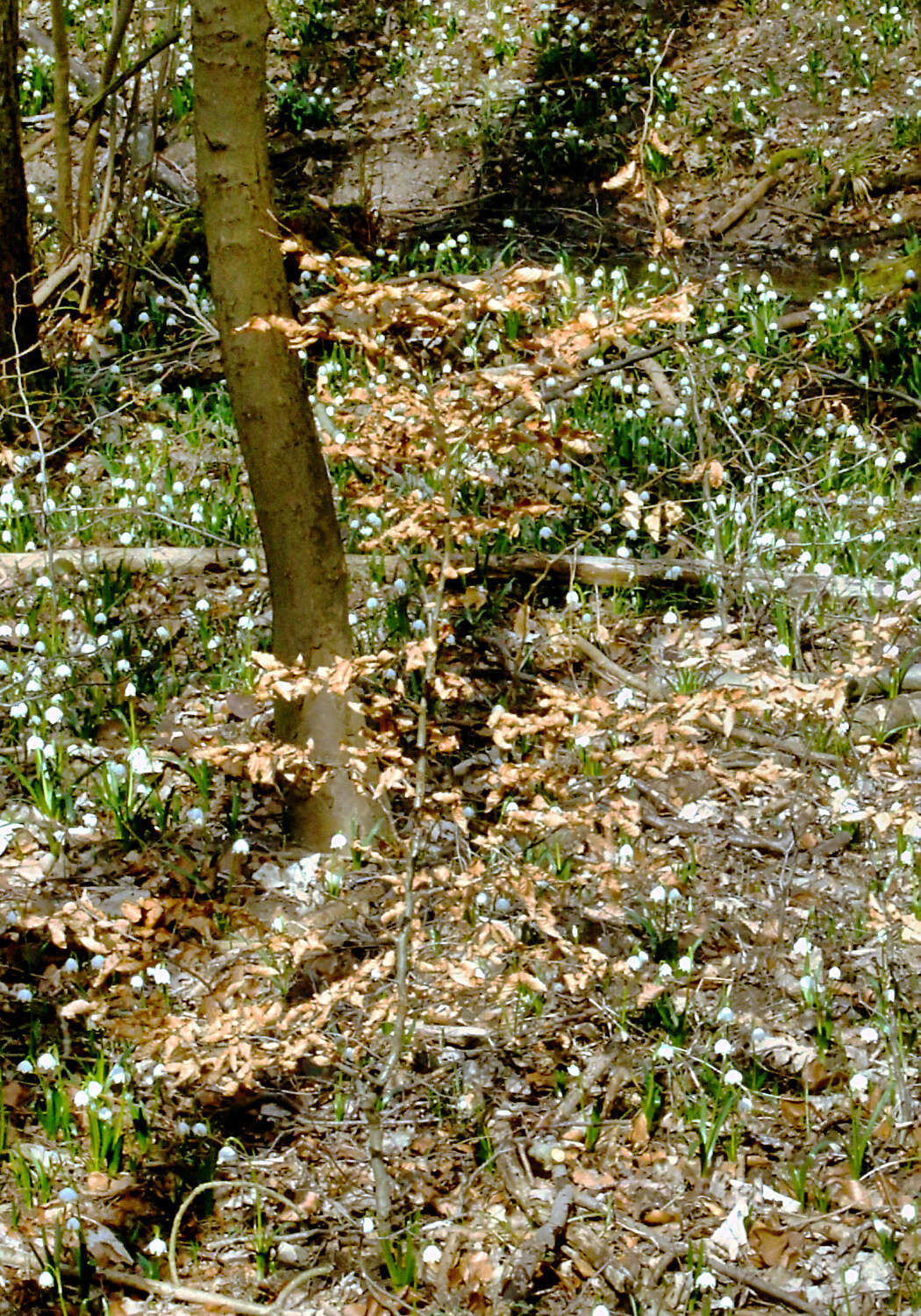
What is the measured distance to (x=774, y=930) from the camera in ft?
11.1

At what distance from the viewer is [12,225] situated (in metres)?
5.89

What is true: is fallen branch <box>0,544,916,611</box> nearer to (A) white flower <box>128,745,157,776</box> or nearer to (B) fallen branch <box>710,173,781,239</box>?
(A) white flower <box>128,745,157,776</box>

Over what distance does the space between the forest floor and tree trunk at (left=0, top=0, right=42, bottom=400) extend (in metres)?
0.33

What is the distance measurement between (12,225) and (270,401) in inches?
129

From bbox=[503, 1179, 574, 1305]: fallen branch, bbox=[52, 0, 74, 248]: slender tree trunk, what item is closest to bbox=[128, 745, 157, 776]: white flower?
bbox=[503, 1179, 574, 1305]: fallen branch

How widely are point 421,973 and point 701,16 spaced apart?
9.33 meters

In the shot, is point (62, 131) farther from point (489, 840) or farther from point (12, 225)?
point (489, 840)

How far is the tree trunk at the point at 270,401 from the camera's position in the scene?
309cm

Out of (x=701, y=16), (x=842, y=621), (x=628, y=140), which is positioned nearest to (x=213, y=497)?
(x=842, y=621)

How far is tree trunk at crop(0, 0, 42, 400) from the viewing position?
5688 millimetres

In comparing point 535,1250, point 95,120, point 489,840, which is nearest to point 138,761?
point 489,840

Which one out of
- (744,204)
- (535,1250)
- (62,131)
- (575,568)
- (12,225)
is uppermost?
(62,131)

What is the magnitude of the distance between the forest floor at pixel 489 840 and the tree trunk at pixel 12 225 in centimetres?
33

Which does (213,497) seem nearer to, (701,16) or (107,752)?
(107,752)
